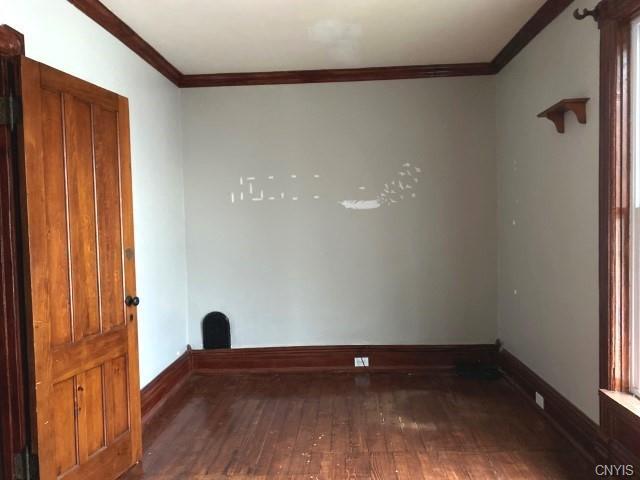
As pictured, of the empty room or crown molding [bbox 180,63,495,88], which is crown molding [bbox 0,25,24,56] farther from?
crown molding [bbox 180,63,495,88]

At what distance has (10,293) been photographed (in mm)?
2191

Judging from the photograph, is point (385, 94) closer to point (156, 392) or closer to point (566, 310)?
point (566, 310)

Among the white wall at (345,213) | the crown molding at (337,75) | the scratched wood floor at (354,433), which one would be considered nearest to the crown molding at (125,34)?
the crown molding at (337,75)

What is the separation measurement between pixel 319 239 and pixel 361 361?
1.15 metres

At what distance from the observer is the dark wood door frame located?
217cm

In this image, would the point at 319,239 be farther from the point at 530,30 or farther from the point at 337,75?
the point at 530,30

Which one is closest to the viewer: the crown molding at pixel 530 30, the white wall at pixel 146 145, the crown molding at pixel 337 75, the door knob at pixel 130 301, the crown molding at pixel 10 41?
the crown molding at pixel 10 41

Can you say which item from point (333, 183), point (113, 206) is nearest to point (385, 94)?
point (333, 183)

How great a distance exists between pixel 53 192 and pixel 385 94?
2.99 m

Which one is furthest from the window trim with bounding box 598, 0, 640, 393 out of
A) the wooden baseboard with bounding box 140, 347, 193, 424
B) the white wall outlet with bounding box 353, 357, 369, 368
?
the wooden baseboard with bounding box 140, 347, 193, 424

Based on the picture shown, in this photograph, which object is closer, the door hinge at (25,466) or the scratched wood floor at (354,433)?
the door hinge at (25,466)

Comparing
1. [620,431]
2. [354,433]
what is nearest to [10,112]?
[354,433]

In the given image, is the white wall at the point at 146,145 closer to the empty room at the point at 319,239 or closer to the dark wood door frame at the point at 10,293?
the empty room at the point at 319,239

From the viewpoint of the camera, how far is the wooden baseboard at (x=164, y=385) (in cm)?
354
